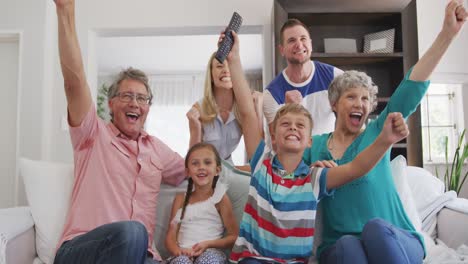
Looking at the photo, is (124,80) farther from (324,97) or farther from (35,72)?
(35,72)

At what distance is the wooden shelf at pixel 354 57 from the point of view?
3.10 m

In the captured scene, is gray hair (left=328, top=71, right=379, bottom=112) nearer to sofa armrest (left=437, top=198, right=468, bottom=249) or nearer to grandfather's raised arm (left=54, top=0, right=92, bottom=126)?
sofa armrest (left=437, top=198, right=468, bottom=249)

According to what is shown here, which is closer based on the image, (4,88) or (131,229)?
(131,229)

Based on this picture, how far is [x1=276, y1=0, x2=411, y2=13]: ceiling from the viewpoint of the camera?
3074 millimetres

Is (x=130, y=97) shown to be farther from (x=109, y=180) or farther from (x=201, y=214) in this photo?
(x=201, y=214)

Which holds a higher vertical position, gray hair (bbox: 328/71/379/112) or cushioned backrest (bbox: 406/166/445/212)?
gray hair (bbox: 328/71/379/112)

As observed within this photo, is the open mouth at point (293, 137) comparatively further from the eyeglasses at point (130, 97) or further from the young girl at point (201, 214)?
the eyeglasses at point (130, 97)

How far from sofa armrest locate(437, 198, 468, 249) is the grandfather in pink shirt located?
1.16 m

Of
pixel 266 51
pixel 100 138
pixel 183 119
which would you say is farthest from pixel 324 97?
pixel 183 119

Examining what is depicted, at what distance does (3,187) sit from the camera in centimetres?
325

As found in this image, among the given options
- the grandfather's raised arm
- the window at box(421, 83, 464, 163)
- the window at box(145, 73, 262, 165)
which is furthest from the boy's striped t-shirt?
the window at box(145, 73, 262, 165)

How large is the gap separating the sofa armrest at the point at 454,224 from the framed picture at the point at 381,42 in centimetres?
178

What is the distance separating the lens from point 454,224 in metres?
1.59

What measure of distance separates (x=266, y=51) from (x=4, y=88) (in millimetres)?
2323
